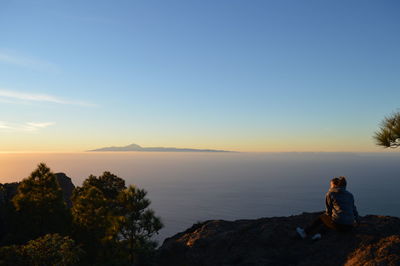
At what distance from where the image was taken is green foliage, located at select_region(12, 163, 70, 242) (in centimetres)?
2684

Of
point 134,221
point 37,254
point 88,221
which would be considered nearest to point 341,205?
point 37,254

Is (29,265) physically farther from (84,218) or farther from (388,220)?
(388,220)

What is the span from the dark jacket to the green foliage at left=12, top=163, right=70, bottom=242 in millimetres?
24302

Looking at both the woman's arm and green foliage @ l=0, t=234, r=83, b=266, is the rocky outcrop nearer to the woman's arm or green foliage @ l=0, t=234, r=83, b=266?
the woman's arm

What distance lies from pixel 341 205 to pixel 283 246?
13.2 feet

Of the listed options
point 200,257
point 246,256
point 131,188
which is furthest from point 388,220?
point 131,188

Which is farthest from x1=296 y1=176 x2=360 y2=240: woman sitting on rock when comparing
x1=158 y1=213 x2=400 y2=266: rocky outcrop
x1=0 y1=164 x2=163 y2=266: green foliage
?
x1=0 y1=164 x2=163 y2=266: green foliage

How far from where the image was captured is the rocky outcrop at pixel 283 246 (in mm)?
12766

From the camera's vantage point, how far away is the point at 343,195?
13.5 m

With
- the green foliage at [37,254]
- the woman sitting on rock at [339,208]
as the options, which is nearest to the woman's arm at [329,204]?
the woman sitting on rock at [339,208]

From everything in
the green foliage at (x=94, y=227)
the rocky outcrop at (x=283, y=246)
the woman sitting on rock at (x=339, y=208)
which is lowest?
the green foliage at (x=94, y=227)

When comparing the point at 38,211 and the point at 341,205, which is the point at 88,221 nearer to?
the point at 38,211

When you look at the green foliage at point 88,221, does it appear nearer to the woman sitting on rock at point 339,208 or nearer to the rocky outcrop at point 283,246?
the rocky outcrop at point 283,246

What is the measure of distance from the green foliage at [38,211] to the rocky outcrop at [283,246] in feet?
42.5
